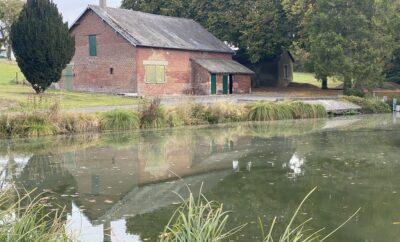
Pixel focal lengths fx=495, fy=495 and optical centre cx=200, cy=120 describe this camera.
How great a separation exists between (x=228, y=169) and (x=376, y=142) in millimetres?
6931

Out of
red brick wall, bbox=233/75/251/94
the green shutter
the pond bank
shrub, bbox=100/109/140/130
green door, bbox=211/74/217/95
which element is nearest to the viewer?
the pond bank

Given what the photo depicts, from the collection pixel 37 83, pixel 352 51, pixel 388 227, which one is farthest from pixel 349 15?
pixel 388 227

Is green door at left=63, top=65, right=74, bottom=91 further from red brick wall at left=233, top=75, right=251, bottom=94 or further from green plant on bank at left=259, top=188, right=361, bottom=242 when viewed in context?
green plant on bank at left=259, top=188, right=361, bottom=242

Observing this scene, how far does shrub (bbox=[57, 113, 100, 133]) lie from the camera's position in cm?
1812

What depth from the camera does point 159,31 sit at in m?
33.2

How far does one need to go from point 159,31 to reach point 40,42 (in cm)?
1053

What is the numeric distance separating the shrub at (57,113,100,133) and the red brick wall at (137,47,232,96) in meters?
11.6

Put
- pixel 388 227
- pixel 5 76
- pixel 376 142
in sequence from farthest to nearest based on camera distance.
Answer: pixel 5 76
pixel 376 142
pixel 388 227

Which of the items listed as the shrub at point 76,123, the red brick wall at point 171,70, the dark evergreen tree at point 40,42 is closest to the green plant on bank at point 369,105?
the red brick wall at point 171,70

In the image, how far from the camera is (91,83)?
3256 cm

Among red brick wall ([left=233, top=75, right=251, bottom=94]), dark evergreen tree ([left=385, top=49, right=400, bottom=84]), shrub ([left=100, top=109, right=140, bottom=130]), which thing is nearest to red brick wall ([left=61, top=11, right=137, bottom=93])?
red brick wall ([left=233, top=75, right=251, bottom=94])

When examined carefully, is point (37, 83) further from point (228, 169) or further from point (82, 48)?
point (228, 169)

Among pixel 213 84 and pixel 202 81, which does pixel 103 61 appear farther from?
pixel 213 84

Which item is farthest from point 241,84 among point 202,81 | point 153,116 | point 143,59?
point 153,116
